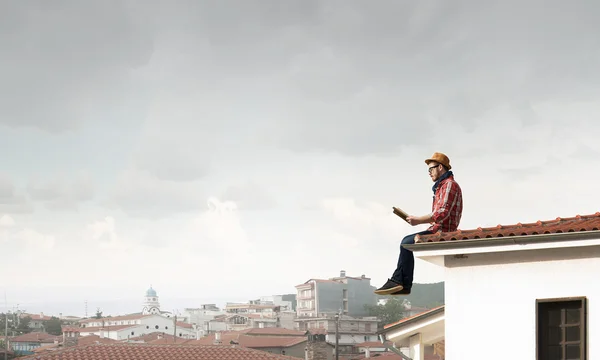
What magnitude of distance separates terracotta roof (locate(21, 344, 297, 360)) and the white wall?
24149 mm

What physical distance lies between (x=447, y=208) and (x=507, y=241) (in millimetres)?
1101

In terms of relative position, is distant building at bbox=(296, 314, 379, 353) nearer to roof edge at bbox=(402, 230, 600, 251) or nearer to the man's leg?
the man's leg

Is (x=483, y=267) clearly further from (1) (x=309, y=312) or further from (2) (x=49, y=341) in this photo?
(1) (x=309, y=312)

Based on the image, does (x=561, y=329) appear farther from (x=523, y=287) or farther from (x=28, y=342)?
(x=28, y=342)

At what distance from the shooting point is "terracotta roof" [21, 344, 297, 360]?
3338cm

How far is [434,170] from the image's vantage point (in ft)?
37.5

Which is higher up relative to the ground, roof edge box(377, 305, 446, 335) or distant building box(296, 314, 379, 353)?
roof edge box(377, 305, 446, 335)

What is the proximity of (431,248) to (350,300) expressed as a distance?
146890mm

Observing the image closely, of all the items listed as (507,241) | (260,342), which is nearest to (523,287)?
(507,241)

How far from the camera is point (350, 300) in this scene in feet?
→ 511

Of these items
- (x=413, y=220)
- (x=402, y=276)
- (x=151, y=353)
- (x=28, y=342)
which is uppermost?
(x=413, y=220)

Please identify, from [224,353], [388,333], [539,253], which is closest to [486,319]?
[539,253]

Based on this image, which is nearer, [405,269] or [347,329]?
[405,269]

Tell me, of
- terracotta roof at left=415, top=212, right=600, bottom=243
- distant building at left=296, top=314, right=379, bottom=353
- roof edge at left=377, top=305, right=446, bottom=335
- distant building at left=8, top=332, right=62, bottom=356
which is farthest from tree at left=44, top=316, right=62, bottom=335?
terracotta roof at left=415, top=212, right=600, bottom=243
